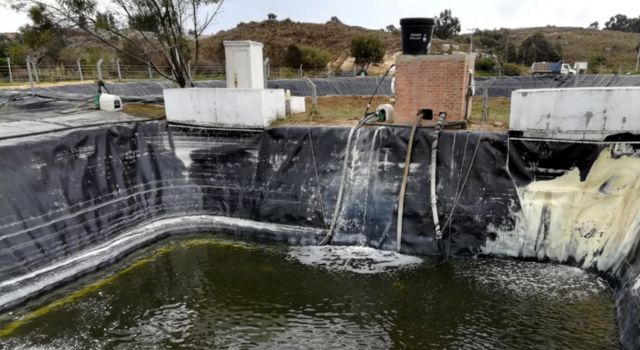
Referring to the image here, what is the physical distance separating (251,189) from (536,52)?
138 feet

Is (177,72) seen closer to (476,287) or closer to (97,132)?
(97,132)

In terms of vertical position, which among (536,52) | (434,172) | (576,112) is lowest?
(434,172)

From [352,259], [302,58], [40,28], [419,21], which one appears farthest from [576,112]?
[302,58]

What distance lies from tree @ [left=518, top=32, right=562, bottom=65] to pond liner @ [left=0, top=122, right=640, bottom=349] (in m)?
40.3

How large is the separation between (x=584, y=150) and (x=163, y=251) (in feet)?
25.5

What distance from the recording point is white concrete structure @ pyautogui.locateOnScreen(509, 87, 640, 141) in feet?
20.7

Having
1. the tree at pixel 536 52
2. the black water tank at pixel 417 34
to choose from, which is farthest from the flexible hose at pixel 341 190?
the tree at pixel 536 52

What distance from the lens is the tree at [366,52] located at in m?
36.3

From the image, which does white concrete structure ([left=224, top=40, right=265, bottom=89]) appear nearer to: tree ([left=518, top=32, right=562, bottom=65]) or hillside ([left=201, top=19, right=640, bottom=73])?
hillside ([left=201, top=19, right=640, bottom=73])

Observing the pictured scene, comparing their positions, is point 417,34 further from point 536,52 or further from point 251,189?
point 536,52

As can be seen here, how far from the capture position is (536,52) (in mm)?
41531

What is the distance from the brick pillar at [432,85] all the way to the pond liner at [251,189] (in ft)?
2.77

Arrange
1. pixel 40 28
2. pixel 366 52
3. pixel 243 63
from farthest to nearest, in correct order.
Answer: pixel 366 52 < pixel 40 28 < pixel 243 63

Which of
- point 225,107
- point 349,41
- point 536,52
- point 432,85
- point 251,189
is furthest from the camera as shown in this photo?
point 349,41
